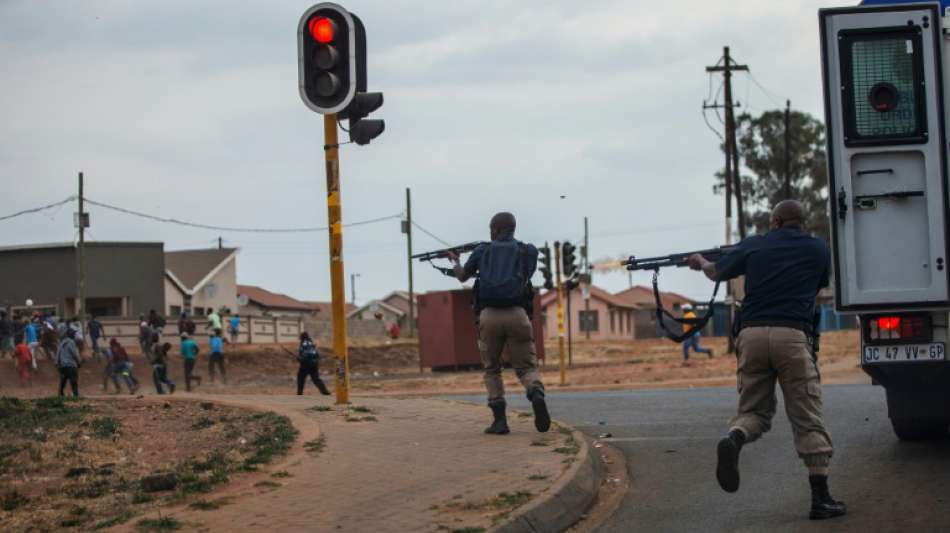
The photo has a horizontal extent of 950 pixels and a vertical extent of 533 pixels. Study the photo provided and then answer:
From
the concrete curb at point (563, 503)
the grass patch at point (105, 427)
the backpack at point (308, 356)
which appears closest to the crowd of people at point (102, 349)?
the backpack at point (308, 356)

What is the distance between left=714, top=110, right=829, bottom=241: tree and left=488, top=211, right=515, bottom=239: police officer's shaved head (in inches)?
2513

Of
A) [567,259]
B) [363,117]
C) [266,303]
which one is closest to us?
[363,117]

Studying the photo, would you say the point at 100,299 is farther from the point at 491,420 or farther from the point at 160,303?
the point at 491,420

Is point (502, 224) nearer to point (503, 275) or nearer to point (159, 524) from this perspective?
point (503, 275)

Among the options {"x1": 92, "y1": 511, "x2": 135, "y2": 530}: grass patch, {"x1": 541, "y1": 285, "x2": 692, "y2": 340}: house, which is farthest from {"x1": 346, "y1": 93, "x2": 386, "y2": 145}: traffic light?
{"x1": 541, "y1": 285, "x2": 692, "y2": 340}: house

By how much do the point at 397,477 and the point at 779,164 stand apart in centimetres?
6817

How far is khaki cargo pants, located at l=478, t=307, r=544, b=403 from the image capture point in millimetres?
10516

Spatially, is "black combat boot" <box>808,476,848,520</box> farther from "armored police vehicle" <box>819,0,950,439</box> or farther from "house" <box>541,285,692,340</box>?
"house" <box>541,285,692,340</box>

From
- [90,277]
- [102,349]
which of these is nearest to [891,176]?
[102,349]

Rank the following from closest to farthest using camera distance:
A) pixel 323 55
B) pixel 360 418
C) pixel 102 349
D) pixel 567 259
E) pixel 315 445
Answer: pixel 315 445, pixel 360 418, pixel 323 55, pixel 567 259, pixel 102 349

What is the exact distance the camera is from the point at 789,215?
26.2 ft

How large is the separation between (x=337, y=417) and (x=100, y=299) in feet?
194

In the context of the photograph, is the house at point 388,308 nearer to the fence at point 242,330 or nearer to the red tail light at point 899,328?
the fence at point 242,330

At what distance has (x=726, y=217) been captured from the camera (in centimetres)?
4575
